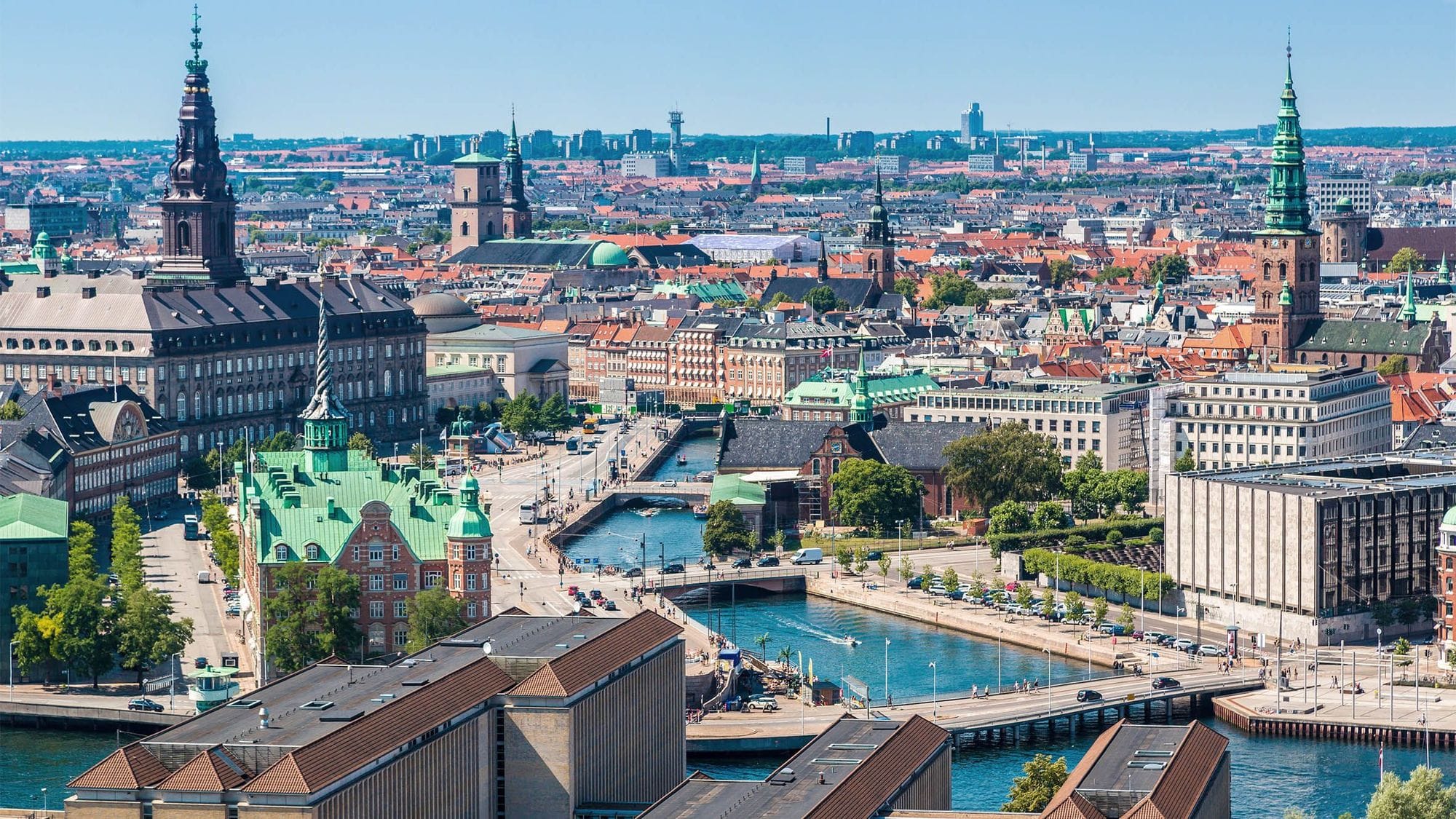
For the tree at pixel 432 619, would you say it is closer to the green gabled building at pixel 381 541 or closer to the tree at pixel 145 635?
the green gabled building at pixel 381 541

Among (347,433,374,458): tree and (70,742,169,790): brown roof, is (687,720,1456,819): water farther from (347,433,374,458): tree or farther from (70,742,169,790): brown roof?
(347,433,374,458): tree

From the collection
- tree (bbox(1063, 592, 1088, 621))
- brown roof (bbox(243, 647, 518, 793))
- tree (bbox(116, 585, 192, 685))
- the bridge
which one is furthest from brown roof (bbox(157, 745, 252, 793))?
tree (bbox(1063, 592, 1088, 621))

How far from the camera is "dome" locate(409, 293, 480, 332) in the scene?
162250mm

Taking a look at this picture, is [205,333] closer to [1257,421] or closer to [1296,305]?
[1257,421]

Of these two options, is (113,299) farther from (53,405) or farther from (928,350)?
(928,350)

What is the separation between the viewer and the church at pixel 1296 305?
492ft

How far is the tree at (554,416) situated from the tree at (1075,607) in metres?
54.8

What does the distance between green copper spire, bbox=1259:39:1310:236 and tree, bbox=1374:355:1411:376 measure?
7.07 m

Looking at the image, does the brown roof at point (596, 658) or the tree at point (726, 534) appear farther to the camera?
the tree at point (726, 534)

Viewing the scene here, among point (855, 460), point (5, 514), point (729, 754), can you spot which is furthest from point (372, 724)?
point (855, 460)

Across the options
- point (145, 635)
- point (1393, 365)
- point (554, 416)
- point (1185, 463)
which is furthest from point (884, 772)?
point (1393, 365)

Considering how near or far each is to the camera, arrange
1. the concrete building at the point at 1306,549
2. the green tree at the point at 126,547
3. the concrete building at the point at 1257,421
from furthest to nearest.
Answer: the concrete building at the point at 1257,421 < the green tree at the point at 126,547 < the concrete building at the point at 1306,549

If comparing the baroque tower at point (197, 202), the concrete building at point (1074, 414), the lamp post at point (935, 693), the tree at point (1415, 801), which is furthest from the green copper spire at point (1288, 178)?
the tree at point (1415, 801)

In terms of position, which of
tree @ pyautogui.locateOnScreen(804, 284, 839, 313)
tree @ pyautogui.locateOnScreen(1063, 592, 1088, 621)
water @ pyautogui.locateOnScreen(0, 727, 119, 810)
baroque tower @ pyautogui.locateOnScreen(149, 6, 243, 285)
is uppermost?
baroque tower @ pyautogui.locateOnScreen(149, 6, 243, 285)
